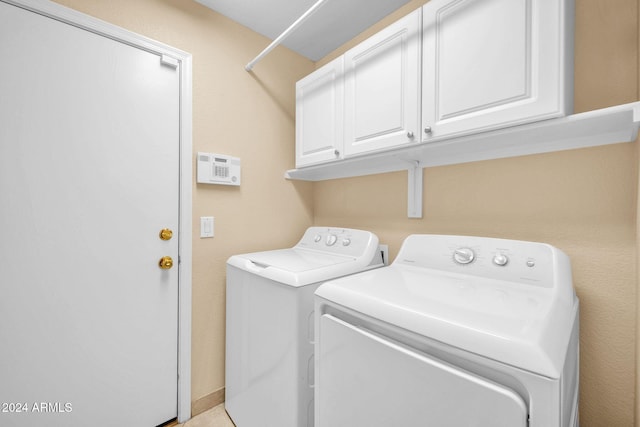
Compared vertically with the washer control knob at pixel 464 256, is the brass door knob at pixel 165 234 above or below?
above

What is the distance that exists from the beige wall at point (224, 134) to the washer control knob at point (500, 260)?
4.68ft

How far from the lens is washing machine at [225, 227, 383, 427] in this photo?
1.13 meters

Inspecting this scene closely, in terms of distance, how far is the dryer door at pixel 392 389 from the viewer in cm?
59

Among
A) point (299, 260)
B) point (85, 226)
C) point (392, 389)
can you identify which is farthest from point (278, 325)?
point (85, 226)

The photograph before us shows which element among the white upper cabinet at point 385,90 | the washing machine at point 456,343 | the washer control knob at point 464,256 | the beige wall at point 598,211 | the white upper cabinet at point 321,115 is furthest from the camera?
the white upper cabinet at point 321,115

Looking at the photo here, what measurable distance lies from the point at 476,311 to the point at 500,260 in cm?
44

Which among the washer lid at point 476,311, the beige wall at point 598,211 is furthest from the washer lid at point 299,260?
the beige wall at point 598,211

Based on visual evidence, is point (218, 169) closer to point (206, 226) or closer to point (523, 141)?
point (206, 226)

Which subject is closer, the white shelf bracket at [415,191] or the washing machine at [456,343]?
the washing machine at [456,343]

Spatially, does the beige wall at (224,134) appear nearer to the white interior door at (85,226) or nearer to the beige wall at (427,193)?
the beige wall at (427,193)

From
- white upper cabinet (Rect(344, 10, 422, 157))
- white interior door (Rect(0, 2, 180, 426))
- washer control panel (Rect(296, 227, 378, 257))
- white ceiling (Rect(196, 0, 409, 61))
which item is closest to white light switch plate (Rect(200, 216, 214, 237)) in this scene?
white interior door (Rect(0, 2, 180, 426))

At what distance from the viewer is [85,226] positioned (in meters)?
1.29

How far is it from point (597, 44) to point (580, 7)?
180 millimetres

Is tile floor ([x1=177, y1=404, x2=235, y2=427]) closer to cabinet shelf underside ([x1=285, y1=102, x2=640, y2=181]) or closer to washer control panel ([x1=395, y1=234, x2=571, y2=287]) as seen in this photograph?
washer control panel ([x1=395, y1=234, x2=571, y2=287])
